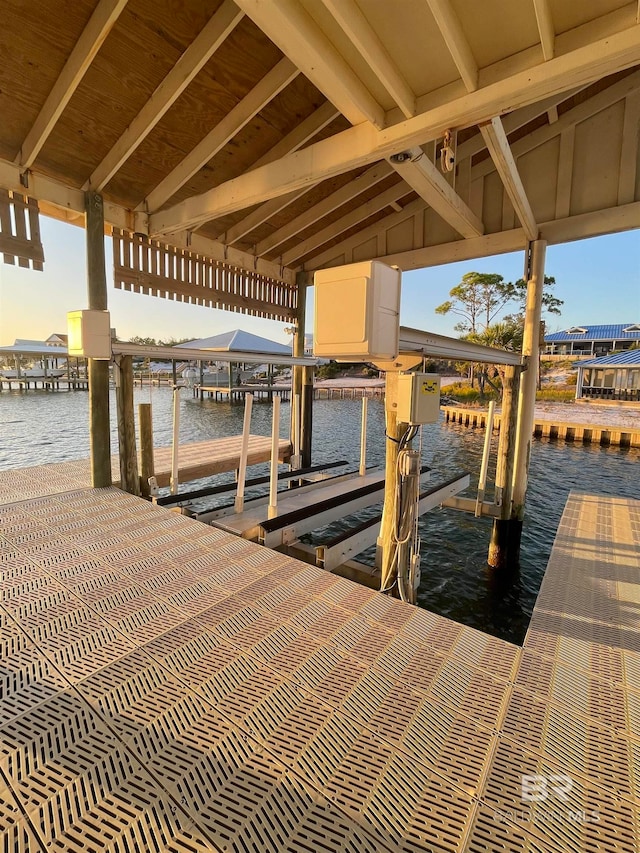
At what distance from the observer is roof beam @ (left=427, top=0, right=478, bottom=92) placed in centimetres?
173

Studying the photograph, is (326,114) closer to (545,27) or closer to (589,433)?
(545,27)

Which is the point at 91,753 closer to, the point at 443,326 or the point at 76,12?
the point at 76,12

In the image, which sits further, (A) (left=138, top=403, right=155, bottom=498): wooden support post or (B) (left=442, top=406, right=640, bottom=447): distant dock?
(B) (left=442, top=406, right=640, bottom=447): distant dock

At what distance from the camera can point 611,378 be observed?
21688 mm

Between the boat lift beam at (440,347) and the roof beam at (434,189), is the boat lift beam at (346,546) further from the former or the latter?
the roof beam at (434,189)

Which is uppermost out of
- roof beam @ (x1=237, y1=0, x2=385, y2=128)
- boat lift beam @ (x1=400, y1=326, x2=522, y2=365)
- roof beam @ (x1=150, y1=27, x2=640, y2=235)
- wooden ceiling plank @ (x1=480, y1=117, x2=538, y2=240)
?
wooden ceiling plank @ (x1=480, y1=117, x2=538, y2=240)

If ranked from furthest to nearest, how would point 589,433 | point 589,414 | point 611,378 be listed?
point 611,378, point 589,414, point 589,433

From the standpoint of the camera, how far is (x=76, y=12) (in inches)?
93.1

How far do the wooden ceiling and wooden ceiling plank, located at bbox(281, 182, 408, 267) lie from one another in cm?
2

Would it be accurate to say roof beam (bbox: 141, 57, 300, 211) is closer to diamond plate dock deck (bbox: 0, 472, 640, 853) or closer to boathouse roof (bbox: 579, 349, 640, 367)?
diamond plate dock deck (bbox: 0, 472, 640, 853)

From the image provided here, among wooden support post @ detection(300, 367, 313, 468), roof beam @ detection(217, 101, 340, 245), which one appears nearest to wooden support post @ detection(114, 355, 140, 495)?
roof beam @ detection(217, 101, 340, 245)

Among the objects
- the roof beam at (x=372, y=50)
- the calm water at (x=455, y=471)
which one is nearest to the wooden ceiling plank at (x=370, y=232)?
the roof beam at (x=372, y=50)

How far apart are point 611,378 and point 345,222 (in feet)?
76.0

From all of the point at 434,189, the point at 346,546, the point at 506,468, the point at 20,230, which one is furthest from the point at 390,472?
the point at 20,230
